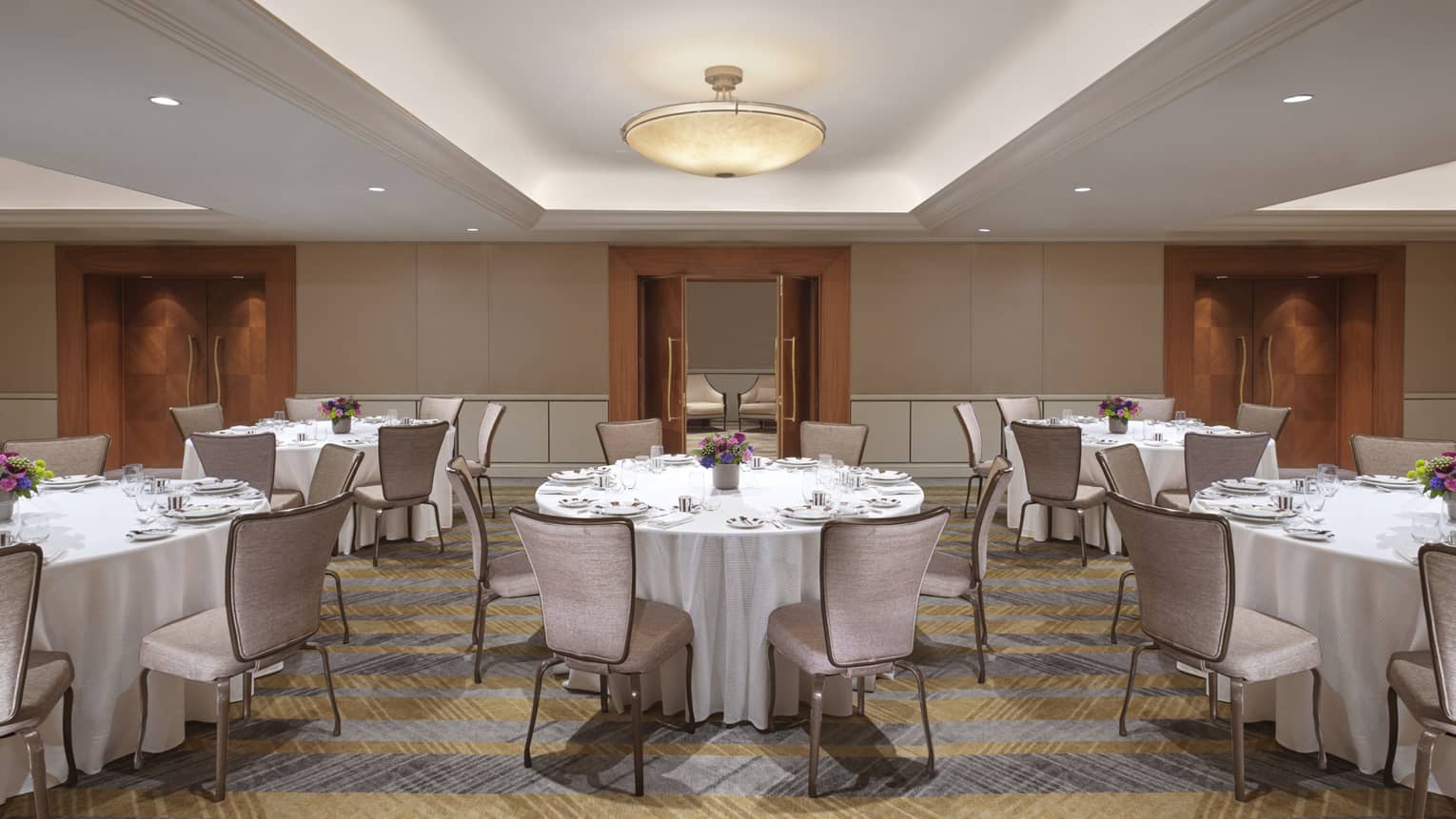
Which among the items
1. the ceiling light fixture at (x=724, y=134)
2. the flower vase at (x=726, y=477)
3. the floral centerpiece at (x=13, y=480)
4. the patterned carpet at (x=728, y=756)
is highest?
the ceiling light fixture at (x=724, y=134)

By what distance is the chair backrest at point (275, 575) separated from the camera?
2.69 metres

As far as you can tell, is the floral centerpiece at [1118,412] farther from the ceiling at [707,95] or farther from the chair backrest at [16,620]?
the chair backrest at [16,620]

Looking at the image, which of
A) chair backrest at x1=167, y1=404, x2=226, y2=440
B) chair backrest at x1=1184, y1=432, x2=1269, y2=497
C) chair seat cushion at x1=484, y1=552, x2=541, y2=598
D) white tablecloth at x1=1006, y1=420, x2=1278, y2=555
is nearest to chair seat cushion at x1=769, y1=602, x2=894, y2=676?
chair seat cushion at x1=484, y1=552, x2=541, y2=598

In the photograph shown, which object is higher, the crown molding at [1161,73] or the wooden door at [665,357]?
the crown molding at [1161,73]

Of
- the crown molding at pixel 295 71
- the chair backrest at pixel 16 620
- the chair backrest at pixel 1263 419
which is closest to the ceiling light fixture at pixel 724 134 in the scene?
the crown molding at pixel 295 71

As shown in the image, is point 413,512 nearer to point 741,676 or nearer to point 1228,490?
point 741,676

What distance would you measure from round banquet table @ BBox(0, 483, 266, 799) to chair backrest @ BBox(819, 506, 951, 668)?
2452 mm

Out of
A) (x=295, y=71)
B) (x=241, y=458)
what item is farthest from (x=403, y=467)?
(x=295, y=71)

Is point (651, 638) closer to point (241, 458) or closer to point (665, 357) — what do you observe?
point (241, 458)

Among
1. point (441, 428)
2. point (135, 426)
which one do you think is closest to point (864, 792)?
point (441, 428)

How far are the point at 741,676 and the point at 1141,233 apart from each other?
7.85 metres

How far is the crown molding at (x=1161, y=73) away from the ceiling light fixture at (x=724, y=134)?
1.60 metres

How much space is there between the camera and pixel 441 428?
19.0 ft

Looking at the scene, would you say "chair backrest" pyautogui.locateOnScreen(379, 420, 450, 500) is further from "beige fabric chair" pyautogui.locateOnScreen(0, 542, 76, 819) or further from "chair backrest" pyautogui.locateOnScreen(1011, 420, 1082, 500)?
"chair backrest" pyautogui.locateOnScreen(1011, 420, 1082, 500)
